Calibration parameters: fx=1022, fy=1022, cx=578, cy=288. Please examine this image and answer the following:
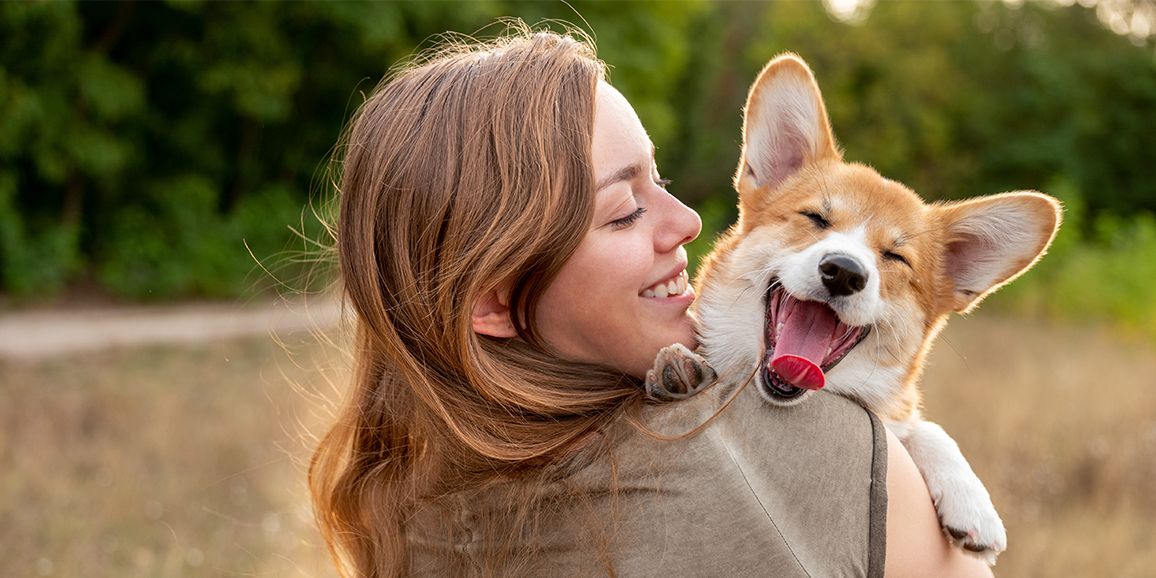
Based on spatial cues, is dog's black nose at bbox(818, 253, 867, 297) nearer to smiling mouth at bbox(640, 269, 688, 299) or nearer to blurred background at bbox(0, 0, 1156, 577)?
smiling mouth at bbox(640, 269, 688, 299)

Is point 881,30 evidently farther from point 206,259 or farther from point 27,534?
point 27,534

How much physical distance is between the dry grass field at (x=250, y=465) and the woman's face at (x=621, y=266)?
1268 mm

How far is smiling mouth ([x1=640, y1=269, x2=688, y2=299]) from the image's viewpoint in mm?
2223

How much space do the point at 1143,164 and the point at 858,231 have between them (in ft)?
86.7

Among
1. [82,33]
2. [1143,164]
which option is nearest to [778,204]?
[82,33]

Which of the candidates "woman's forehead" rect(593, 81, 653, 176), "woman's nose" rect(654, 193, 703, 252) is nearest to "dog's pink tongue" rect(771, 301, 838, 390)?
"woman's nose" rect(654, 193, 703, 252)

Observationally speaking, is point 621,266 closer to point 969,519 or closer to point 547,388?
point 547,388

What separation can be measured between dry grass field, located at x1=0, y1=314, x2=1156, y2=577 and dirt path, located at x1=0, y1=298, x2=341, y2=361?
1.60 meters

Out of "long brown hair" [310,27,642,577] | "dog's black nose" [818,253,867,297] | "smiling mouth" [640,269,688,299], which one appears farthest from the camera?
"dog's black nose" [818,253,867,297]

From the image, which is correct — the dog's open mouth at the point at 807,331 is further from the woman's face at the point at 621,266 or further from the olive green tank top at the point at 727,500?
the olive green tank top at the point at 727,500

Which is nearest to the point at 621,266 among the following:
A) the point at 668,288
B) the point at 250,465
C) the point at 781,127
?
the point at 668,288

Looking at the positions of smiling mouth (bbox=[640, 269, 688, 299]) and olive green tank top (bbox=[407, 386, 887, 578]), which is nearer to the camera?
olive green tank top (bbox=[407, 386, 887, 578])

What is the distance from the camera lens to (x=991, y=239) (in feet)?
9.01

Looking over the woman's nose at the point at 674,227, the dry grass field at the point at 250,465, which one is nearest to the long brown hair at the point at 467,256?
the woman's nose at the point at 674,227
